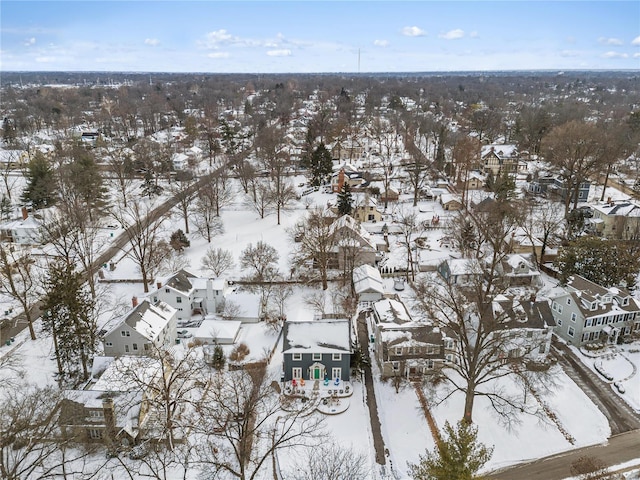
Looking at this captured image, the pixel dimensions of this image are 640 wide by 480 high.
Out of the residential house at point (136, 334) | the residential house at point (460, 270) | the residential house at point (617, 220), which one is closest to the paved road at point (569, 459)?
the residential house at point (460, 270)

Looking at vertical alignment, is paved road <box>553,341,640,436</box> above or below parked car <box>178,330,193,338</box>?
above

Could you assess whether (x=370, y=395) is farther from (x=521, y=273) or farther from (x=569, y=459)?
(x=521, y=273)

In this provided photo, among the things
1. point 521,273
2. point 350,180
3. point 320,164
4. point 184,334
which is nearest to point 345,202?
point 350,180

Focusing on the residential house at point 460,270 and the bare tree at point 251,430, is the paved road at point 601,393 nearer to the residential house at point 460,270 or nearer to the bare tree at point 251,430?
the residential house at point 460,270

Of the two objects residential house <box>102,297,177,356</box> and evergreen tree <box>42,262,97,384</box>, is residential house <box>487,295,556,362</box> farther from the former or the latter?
evergreen tree <box>42,262,97,384</box>

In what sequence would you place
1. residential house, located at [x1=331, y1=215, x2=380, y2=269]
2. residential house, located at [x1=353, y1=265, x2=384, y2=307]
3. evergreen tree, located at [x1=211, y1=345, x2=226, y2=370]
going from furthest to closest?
1. residential house, located at [x1=331, y1=215, x2=380, y2=269]
2. residential house, located at [x1=353, y1=265, x2=384, y2=307]
3. evergreen tree, located at [x1=211, y1=345, x2=226, y2=370]

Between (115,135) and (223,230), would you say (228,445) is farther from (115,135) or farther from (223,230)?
(115,135)

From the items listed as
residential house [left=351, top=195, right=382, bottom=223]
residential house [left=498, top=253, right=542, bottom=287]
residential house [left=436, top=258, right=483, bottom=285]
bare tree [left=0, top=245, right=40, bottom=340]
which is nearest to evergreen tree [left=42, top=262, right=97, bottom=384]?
bare tree [left=0, top=245, right=40, bottom=340]

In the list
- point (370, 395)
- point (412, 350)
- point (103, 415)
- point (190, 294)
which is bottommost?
point (370, 395)
